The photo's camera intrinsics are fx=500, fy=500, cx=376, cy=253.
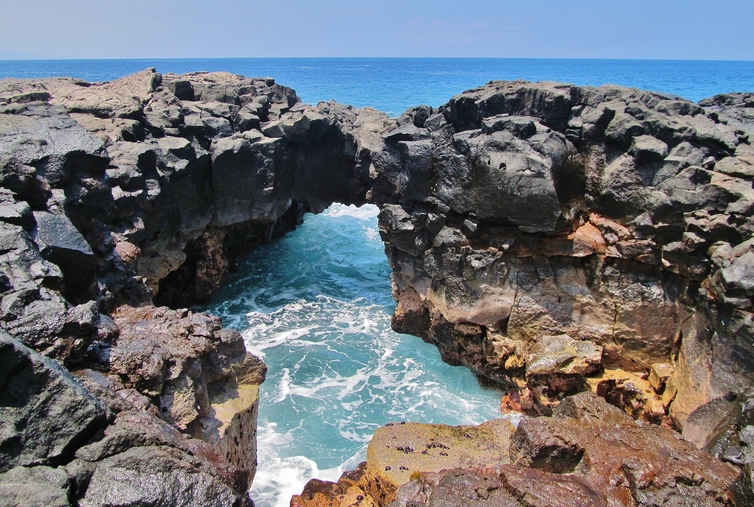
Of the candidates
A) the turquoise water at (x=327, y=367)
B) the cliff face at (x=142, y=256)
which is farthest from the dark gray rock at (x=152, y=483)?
the turquoise water at (x=327, y=367)

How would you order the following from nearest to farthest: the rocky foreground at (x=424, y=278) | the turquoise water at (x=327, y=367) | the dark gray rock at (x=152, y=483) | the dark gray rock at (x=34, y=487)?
1. the dark gray rock at (x=34, y=487)
2. the dark gray rock at (x=152, y=483)
3. the rocky foreground at (x=424, y=278)
4. the turquoise water at (x=327, y=367)

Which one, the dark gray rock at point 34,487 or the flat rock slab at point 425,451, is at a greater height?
the dark gray rock at point 34,487

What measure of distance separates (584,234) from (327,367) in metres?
8.93

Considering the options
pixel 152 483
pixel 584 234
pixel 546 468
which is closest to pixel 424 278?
pixel 584 234

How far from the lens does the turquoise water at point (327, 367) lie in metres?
12.9

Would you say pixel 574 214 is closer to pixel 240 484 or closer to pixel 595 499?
pixel 595 499

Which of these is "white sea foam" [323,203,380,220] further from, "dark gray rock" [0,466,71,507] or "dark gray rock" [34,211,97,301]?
"dark gray rock" [0,466,71,507]

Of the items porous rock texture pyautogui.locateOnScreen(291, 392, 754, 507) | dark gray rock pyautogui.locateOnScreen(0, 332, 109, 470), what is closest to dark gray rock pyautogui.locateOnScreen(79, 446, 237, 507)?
dark gray rock pyautogui.locateOnScreen(0, 332, 109, 470)

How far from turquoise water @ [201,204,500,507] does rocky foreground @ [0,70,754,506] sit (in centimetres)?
119

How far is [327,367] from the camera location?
16516 millimetres

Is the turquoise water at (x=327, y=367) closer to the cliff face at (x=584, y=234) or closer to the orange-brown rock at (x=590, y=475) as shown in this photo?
the cliff face at (x=584, y=234)

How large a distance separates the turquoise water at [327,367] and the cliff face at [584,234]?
1891mm

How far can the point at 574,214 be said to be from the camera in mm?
13562

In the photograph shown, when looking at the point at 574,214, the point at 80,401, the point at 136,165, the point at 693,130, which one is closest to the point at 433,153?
the point at 574,214
